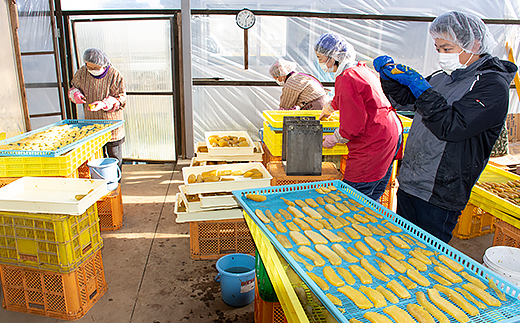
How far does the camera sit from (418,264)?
4.82 feet

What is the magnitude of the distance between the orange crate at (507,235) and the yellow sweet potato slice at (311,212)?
173cm

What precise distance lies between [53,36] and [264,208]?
5355 mm

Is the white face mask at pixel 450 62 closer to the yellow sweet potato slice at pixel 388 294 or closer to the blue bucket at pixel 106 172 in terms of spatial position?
the yellow sweet potato slice at pixel 388 294

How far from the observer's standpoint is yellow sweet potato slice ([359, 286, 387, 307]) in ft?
4.04

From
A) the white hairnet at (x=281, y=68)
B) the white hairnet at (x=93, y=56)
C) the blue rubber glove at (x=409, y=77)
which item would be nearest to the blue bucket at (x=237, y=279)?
the blue rubber glove at (x=409, y=77)

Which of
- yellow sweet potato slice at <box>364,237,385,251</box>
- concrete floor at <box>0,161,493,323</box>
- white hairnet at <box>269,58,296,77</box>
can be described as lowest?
concrete floor at <box>0,161,493,323</box>

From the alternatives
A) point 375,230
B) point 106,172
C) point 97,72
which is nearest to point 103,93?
point 97,72

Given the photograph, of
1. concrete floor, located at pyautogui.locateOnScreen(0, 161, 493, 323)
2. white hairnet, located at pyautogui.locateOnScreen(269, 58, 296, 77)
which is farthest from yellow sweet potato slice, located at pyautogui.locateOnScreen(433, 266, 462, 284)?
white hairnet, located at pyautogui.locateOnScreen(269, 58, 296, 77)

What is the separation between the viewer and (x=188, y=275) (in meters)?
3.05

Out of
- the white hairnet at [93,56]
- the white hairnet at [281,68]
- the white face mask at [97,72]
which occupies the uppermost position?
the white hairnet at [93,56]

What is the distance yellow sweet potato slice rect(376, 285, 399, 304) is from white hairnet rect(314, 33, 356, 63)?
1.90m

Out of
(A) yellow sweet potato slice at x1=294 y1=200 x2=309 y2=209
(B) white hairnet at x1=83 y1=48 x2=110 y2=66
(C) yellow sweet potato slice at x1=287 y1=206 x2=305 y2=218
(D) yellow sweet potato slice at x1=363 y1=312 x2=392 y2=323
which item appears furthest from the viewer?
(B) white hairnet at x1=83 y1=48 x2=110 y2=66

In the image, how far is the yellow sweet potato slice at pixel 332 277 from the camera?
1331 mm

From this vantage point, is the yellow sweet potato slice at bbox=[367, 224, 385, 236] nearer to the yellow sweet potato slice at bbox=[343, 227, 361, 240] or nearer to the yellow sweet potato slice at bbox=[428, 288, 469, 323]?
the yellow sweet potato slice at bbox=[343, 227, 361, 240]
